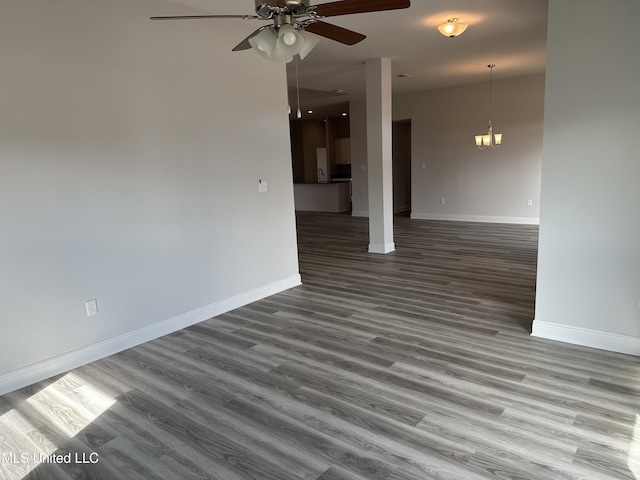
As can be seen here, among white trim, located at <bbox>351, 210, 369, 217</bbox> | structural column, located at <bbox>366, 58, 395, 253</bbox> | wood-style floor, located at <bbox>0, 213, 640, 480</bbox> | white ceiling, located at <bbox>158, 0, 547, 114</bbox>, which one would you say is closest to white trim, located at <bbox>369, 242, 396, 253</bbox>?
structural column, located at <bbox>366, 58, 395, 253</bbox>

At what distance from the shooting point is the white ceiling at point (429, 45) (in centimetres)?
391

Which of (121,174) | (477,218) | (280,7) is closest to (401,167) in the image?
(477,218)

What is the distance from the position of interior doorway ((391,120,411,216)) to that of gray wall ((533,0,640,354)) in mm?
7647

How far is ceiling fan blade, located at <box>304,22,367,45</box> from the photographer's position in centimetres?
238

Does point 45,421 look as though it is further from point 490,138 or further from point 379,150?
point 490,138

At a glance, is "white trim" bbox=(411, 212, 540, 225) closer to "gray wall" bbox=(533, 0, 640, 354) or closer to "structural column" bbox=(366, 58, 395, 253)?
"structural column" bbox=(366, 58, 395, 253)

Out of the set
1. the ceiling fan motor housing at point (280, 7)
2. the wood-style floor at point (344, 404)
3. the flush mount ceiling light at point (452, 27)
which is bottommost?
the wood-style floor at point (344, 404)

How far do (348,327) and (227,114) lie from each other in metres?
2.27

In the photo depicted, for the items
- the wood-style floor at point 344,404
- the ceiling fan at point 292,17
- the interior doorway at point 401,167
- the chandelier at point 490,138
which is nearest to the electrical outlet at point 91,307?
the wood-style floor at point 344,404

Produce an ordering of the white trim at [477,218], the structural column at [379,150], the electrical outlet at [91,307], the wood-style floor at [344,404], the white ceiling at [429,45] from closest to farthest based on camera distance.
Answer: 1. the wood-style floor at [344,404]
2. the electrical outlet at [91,307]
3. the white ceiling at [429,45]
4. the structural column at [379,150]
5. the white trim at [477,218]

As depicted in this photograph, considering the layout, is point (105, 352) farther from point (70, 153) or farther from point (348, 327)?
point (348, 327)

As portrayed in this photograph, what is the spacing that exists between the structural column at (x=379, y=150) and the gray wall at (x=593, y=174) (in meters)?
3.25

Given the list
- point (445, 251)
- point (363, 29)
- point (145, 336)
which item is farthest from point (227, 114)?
point (445, 251)

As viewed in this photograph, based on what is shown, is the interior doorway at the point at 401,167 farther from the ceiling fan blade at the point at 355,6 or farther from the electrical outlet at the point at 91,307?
the ceiling fan blade at the point at 355,6
